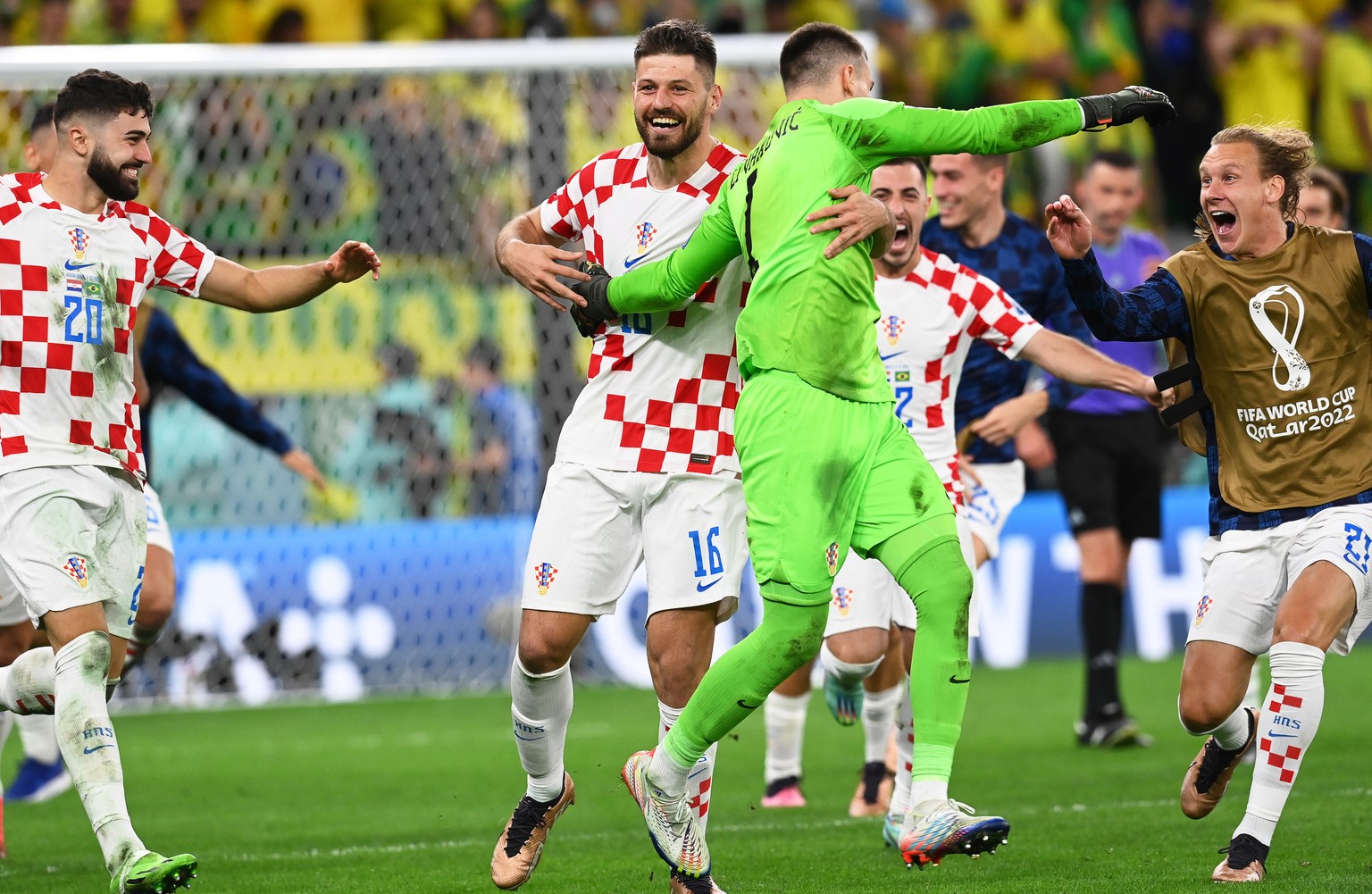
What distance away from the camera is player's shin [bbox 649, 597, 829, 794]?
16.3 ft

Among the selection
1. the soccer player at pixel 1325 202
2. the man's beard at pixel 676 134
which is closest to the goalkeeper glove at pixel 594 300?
the man's beard at pixel 676 134

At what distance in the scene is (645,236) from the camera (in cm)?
563

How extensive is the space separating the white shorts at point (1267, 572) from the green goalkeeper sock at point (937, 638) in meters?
1.14

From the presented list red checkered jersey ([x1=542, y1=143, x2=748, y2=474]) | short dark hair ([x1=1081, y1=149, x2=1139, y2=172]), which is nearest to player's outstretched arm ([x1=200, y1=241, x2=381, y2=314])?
red checkered jersey ([x1=542, y1=143, x2=748, y2=474])

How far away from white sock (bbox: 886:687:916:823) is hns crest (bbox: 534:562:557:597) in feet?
4.68

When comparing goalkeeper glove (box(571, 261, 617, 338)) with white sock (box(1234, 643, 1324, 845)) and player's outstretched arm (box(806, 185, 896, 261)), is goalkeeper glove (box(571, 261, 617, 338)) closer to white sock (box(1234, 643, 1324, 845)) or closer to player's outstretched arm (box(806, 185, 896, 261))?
player's outstretched arm (box(806, 185, 896, 261))

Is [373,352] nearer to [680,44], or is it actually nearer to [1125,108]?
[680,44]

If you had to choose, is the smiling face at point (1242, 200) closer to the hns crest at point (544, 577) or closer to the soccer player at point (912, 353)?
the soccer player at point (912, 353)

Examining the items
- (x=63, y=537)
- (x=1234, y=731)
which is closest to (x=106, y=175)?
(x=63, y=537)

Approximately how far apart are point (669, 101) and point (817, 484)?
1.28m

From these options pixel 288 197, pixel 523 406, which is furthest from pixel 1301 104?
pixel 288 197

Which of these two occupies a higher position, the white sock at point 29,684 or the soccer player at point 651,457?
the soccer player at point 651,457

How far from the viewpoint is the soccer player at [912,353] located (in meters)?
6.77

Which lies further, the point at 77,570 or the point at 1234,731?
the point at 1234,731
